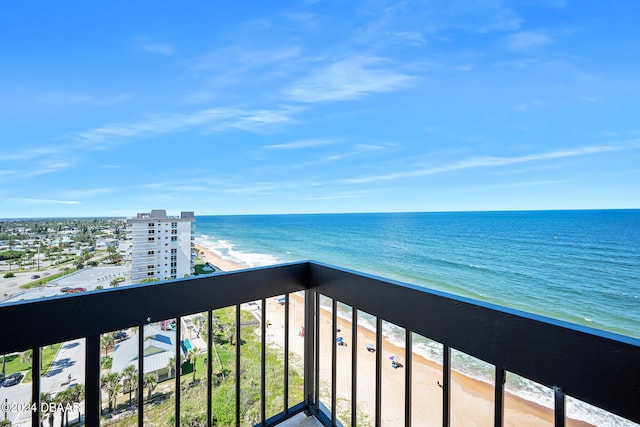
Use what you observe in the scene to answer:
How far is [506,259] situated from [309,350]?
1783 centimetres

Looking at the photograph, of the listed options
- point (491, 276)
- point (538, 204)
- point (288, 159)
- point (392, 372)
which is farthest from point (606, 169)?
point (392, 372)

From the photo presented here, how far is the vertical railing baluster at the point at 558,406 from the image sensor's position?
24.9 inches

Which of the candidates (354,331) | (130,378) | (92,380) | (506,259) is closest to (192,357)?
(130,378)

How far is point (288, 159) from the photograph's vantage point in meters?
16.5

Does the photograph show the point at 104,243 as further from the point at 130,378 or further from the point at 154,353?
the point at 154,353

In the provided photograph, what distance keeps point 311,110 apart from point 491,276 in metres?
10.7

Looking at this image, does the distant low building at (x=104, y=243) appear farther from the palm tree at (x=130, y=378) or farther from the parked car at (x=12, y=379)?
the parked car at (x=12, y=379)

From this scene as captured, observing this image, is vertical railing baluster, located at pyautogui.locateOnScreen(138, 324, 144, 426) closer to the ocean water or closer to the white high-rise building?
the white high-rise building

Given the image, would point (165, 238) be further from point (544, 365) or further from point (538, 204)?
point (538, 204)

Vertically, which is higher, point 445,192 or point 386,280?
point 445,192

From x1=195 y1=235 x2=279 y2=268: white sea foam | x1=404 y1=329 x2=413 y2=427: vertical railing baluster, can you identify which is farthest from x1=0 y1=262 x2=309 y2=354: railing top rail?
x1=195 y1=235 x2=279 y2=268: white sea foam

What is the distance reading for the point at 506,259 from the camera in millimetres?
15875

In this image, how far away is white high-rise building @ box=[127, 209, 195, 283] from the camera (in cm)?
354

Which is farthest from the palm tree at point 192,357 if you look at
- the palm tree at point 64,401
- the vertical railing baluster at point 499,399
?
the vertical railing baluster at point 499,399
